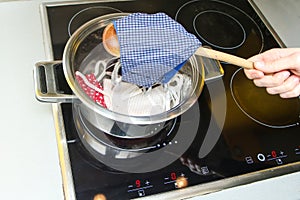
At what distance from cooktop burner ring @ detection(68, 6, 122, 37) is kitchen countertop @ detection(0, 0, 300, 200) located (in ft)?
0.26

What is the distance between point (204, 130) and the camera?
0.74 metres

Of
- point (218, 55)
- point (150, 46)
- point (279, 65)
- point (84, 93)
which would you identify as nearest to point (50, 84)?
point (84, 93)

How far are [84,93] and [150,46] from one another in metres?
0.13

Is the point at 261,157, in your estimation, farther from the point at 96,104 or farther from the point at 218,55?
the point at 96,104

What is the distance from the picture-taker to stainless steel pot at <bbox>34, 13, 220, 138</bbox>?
622 mm

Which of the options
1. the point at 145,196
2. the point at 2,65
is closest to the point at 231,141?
the point at 145,196

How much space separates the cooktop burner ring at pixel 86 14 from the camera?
872 millimetres

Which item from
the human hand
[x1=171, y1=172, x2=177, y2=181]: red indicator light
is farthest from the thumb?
[x1=171, y1=172, x2=177, y2=181]: red indicator light

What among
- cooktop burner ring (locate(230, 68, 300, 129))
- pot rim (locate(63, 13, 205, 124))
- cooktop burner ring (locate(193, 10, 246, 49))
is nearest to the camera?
pot rim (locate(63, 13, 205, 124))

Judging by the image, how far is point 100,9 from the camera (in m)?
0.91

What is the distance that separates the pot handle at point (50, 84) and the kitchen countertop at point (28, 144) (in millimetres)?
66

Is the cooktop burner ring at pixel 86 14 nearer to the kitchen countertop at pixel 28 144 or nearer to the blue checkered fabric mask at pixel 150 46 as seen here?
the kitchen countertop at pixel 28 144

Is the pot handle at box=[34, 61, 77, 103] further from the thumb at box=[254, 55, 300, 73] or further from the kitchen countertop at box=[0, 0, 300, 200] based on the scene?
the thumb at box=[254, 55, 300, 73]

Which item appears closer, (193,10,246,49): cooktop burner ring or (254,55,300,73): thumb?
(254,55,300,73): thumb
